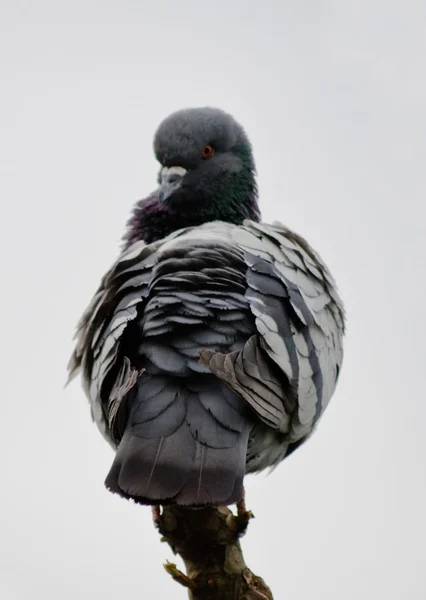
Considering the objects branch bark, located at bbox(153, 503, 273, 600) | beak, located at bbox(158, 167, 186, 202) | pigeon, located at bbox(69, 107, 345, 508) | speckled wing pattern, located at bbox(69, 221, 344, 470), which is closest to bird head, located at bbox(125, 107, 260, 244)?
beak, located at bbox(158, 167, 186, 202)

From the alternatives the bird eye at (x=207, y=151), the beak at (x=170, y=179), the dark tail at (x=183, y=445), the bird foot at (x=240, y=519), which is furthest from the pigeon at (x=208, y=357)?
the bird eye at (x=207, y=151)

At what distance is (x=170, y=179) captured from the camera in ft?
Result: 22.3

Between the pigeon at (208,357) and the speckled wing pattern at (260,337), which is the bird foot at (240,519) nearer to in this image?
the pigeon at (208,357)

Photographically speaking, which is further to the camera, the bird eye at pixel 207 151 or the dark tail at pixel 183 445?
the bird eye at pixel 207 151

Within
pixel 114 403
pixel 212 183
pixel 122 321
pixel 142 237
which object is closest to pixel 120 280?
pixel 122 321

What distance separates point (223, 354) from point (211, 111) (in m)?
3.14

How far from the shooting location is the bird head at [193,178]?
22.4ft

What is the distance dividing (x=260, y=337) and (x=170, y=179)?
2.31 metres

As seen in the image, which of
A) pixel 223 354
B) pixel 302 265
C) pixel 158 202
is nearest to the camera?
pixel 223 354

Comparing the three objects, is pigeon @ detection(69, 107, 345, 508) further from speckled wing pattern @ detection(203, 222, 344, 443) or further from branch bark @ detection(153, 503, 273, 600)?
branch bark @ detection(153, 503, 273, 600)

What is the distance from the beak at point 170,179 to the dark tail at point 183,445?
7.46ft

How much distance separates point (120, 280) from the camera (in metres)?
5.29

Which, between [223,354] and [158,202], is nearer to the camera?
[223,354]

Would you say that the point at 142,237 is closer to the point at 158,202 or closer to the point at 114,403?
the point at 158,202
